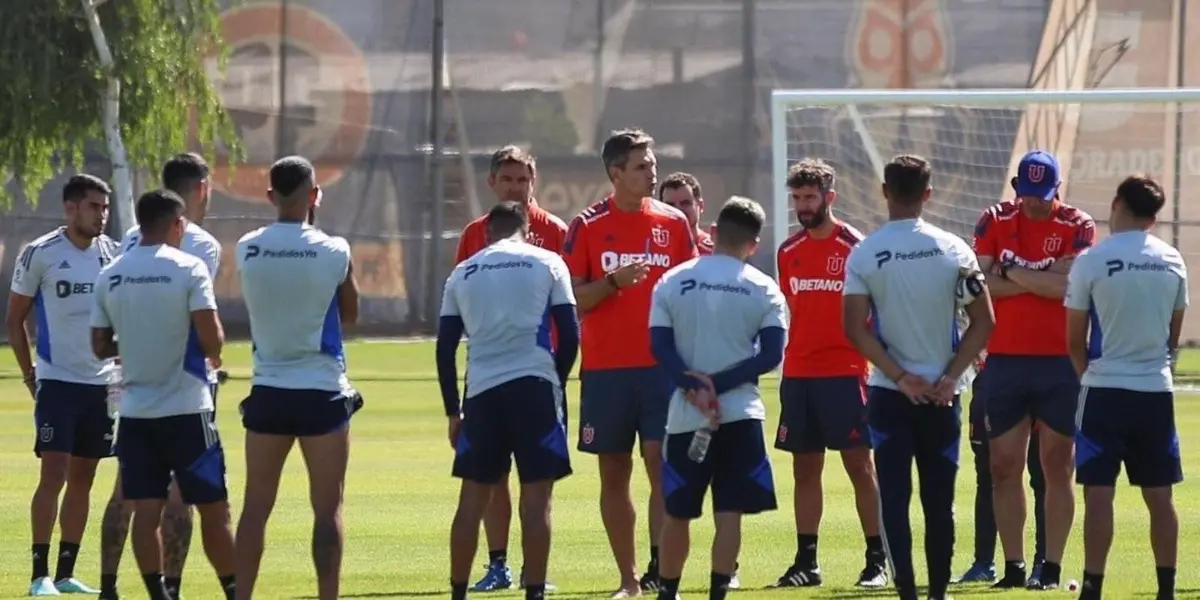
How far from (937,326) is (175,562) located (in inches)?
141

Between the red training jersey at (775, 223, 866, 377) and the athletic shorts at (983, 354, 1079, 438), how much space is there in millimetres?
833

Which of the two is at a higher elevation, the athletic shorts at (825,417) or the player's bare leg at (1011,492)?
the athletic shorts at (825,417)

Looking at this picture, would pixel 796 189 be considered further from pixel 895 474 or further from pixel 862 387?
pixel 895 474

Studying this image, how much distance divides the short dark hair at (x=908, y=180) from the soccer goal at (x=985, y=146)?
51.2 feet

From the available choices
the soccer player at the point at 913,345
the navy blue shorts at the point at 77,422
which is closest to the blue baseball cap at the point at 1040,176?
the soccer player at the point at 913,345

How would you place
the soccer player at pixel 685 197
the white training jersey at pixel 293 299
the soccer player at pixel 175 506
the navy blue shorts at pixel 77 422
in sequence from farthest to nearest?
1. the soccer player at pixel 685 197
2. the navy blue shorts at pixel 77 422
3. the soccer player at pixel 175 506
4. the white training jersey at pixel 293 299

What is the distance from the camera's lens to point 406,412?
81.3ft

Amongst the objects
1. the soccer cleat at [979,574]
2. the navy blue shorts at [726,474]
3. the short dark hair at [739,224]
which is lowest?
the soccer cleat at [979,574]

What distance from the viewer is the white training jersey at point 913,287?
944 centimetres

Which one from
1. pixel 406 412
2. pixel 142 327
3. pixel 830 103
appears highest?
pixel 830 103

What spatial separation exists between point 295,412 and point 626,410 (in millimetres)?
2215

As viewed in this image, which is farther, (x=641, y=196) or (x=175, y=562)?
(x=641, y=196)

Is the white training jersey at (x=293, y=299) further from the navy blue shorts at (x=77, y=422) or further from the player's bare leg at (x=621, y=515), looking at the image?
the navy blue shorts at (x=77, y=422)

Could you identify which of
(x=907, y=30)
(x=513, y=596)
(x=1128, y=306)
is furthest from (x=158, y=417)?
(x=907, y=30)
